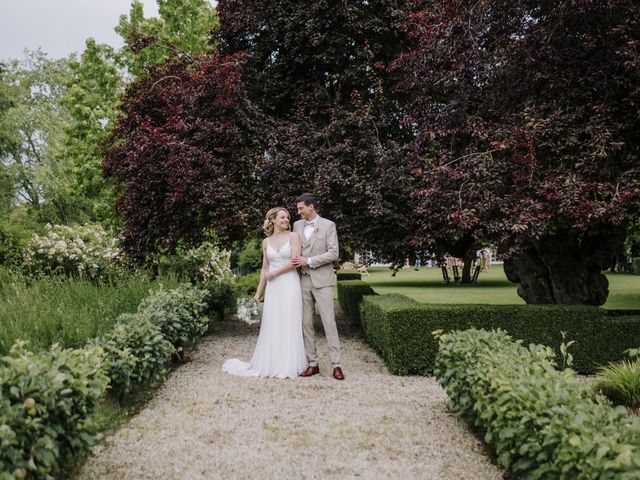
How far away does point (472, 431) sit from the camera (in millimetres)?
4570

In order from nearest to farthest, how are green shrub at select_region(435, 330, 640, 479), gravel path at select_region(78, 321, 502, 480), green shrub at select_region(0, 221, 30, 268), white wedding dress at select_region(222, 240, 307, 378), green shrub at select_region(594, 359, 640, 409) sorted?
green shrub at select_region(435, 330, 640, 479), gravel path at select_region(78, 321, 502, 480), green shrub at select_region(594, 359, 640, 409), white wedding dress at select_region(222, 240, 307, 378), green shrub at select_region(0, 221, 30, 268)

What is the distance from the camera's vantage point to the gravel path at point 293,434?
12.5 ft

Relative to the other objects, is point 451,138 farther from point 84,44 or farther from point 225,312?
point 84,44

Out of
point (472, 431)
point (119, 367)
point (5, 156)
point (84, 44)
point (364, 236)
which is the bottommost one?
point (472, 431)

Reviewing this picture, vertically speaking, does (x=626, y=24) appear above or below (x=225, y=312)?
above

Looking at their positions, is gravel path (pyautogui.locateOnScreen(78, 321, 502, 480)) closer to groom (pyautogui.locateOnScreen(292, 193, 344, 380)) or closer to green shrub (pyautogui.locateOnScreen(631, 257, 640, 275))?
groom (pyautogui.locateOnScreen(292, 193, 344, 380))

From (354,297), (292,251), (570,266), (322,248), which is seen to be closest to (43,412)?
(292,251)

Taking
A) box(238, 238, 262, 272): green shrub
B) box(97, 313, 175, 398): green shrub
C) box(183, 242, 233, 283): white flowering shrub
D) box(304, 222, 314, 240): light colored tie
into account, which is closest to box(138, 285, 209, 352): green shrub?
box(97, 313, 175, 398): green shrub

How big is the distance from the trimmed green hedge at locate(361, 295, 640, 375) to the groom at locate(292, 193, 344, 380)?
84 centimetres

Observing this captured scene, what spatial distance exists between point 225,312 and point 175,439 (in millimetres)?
9254

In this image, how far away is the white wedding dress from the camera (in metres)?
6.82

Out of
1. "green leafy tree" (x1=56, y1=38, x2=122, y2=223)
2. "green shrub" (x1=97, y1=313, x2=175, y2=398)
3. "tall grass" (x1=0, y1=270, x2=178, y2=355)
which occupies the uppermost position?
"green leafy tree" (x1=56, y1=38, x2=122, y2=223)

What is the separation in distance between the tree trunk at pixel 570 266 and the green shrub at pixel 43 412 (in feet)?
27.9

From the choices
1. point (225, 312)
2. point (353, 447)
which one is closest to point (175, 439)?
point (353, 447)
